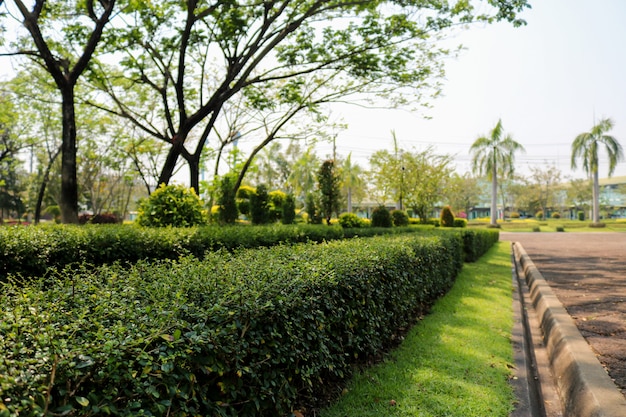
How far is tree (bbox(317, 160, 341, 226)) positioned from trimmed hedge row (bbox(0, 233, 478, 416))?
53.9 feet

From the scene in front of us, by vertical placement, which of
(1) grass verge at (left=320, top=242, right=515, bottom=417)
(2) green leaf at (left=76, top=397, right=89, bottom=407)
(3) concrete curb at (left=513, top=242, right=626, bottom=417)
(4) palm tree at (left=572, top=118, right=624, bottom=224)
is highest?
(4) palm tree at (left=572, top=118, right=624, bottom=224)

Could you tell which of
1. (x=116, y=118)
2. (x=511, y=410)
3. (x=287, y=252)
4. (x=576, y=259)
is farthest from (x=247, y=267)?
(x=116, y=118)

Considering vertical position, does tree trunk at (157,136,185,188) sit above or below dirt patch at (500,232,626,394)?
above

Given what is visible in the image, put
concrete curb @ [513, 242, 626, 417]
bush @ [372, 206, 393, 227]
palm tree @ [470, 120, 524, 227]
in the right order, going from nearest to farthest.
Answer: concrete curb @ [513, 242, 626, 417] < bush @ [372, 206, 393, 227] < palm tree @ [470, 120, 524, 227]


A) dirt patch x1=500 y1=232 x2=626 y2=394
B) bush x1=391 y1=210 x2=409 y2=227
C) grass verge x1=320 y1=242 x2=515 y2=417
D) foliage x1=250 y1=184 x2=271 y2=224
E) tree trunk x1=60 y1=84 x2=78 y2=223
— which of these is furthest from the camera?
bush x1=391 y1=210 x2=409 y2=227

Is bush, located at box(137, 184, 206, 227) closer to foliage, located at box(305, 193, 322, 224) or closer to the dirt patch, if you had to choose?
the dirt patch

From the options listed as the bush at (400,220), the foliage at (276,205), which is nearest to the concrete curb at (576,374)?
the bush at (400,220)

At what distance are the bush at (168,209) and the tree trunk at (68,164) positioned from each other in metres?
2.60

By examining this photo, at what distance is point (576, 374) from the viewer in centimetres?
388

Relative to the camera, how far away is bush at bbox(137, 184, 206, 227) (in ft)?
35.7

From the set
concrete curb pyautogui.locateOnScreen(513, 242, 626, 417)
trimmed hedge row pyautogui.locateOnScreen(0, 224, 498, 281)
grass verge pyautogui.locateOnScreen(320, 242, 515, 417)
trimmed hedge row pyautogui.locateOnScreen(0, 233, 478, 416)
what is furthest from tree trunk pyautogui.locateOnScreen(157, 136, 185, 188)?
concrete curb pyautogui.locateOnScreen(513, 242, 626, 417)

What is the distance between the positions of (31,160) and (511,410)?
124ft

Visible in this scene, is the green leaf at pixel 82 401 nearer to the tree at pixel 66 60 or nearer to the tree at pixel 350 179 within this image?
the tree at pixel 66 60

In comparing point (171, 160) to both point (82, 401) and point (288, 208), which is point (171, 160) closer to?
point (288, 208)
